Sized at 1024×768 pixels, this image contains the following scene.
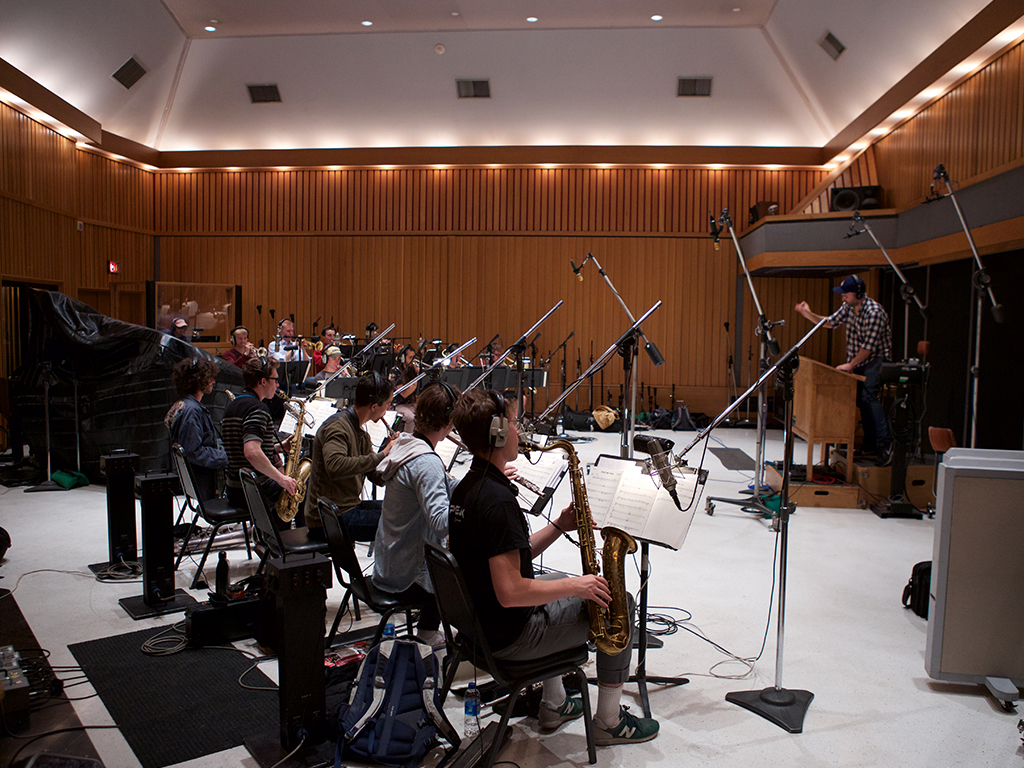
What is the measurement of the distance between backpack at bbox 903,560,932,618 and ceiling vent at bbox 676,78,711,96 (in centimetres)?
1007

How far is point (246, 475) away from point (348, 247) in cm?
1081

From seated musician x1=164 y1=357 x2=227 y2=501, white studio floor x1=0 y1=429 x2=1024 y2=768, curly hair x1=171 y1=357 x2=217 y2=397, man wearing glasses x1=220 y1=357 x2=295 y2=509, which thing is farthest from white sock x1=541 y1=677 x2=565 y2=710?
curly hair x1=171 y1=357 x2=217 y2=397

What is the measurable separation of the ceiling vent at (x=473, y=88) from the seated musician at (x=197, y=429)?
881 cm

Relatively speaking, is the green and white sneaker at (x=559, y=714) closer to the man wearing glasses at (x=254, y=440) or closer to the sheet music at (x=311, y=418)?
the man wearing glasses at (x=254, y=440)

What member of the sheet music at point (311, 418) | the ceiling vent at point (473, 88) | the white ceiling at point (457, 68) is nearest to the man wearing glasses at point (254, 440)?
the sheet music at point (311, 418)

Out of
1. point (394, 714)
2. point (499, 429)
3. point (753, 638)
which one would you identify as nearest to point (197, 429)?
point (394, 714)

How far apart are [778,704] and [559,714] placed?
38.5 inches

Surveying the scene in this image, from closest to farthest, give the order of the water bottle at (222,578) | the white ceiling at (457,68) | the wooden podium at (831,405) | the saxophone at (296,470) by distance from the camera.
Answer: the water bottle at (222,578), the saxophone at (296,470), the wooden podium at (831,405), the white ceiling at (457,68)

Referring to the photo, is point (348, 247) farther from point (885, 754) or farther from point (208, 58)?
point (885, 754)

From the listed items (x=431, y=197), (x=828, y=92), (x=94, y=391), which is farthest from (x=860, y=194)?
(x=94, y=391)

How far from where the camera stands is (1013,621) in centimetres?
332

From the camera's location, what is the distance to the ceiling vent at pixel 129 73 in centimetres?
1155

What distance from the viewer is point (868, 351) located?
23.1ft

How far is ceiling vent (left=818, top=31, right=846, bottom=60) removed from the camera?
33.6 ft
